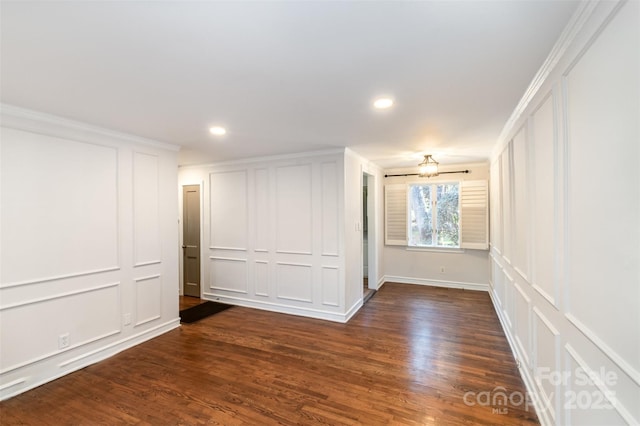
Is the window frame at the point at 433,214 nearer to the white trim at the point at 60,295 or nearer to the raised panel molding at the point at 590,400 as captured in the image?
the raised panel molding at the point at 590,400

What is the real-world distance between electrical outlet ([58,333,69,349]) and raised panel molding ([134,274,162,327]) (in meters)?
0.67

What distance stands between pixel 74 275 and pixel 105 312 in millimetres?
536

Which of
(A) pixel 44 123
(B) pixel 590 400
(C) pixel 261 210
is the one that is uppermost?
(A) pixel 44 123

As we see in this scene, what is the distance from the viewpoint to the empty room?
131 centimetres

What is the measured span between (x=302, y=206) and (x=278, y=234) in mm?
608

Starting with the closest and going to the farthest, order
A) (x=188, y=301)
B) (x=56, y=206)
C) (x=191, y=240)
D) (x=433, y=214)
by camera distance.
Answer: (x=56, y=206) < (x=188, y=301) < (x=191, y=240) < (x=433, y=214)

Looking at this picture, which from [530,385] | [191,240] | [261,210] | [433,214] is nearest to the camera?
[530,385]

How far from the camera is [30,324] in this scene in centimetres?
253

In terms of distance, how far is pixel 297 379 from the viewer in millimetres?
2609

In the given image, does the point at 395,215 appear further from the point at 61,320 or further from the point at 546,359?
the point at 61,320

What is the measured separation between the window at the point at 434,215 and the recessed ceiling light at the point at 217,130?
409 cm

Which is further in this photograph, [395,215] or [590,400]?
[395,215]

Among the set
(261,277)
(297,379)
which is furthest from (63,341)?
(261,277)

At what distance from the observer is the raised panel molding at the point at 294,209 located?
4281 mm
